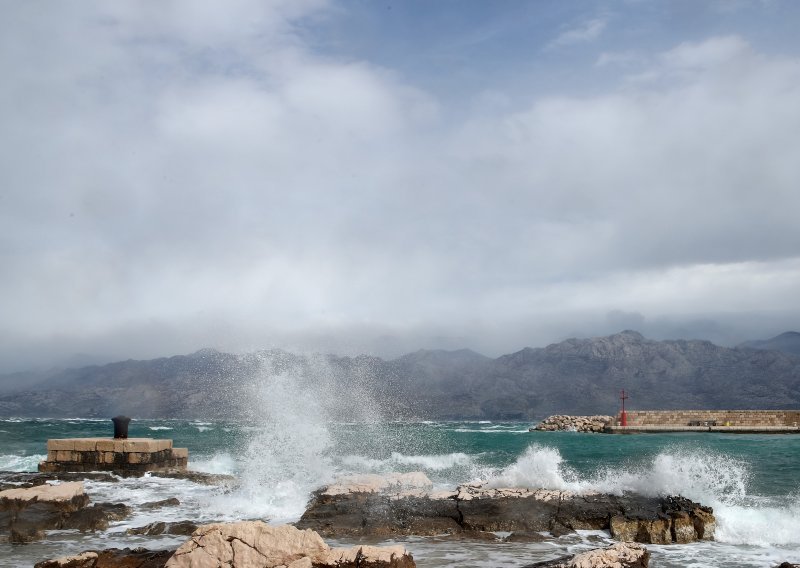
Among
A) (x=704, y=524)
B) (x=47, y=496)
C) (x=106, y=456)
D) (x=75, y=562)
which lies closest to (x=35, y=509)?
(x=47, y=496)

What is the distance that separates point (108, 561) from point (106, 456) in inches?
527

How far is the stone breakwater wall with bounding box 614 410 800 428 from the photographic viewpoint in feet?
205

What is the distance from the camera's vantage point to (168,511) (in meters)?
14.6

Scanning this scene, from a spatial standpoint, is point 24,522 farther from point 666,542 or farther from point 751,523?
point 751,523

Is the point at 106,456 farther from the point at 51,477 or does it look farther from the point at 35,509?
the point at 35,509

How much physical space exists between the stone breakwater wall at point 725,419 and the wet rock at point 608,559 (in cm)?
6153

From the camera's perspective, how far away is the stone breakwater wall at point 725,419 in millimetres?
62531

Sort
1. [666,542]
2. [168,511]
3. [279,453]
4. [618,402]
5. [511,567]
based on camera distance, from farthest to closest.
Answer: [618,402]
[279,453]
[168,511]
[666,542]
[511,567]

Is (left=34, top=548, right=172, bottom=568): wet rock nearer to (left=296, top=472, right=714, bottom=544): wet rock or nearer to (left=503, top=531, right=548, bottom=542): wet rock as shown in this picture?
(left=296, top=472, right=714, bottom=544): wet rock

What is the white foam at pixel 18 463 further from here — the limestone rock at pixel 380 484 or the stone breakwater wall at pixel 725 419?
the stone breakwater wall at pixel 725 419

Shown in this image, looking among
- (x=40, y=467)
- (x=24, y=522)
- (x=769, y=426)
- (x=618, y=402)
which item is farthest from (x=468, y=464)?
(x=618, y=402)

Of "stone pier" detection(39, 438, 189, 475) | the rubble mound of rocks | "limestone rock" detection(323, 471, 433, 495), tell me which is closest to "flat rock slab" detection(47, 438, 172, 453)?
"stone pier" detection(39, 438, 189, 475)

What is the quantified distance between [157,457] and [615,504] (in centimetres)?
1423

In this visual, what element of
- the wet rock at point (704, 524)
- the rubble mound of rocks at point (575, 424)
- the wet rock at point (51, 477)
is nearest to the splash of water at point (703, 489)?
the wet rock at point (704, 524)
